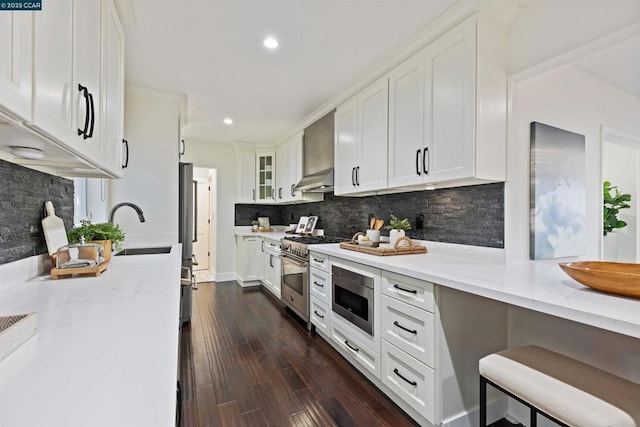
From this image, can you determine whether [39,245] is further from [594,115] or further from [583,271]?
[594,115]

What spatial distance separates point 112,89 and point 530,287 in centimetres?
227

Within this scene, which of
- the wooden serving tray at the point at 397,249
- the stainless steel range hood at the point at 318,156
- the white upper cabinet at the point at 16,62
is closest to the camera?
the white upper cabinet at the point at 16,62

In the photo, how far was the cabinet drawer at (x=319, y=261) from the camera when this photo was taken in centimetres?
266

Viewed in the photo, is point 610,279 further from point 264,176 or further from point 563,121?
point 264,176

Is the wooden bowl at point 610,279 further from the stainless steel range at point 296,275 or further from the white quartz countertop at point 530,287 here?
the stainless steel range at point 296,275

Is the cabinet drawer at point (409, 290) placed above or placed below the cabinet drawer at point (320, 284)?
above

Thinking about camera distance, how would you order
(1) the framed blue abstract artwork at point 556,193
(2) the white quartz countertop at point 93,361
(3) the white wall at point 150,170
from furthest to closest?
(3) the white wall at point 150,170 → (1) the framed blue abstract artwork at point 556,193 → (2) the white quartz countertop at point 93,361

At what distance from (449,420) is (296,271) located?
2000mm

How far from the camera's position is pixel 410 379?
170cm

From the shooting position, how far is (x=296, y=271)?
128 inches

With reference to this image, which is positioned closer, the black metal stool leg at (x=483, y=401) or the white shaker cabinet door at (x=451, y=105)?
the black metal stool leg at (x=483, y=401)

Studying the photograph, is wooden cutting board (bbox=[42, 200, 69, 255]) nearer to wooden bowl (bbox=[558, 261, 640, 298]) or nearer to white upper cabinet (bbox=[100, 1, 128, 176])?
white upper cabinet (bbox=[100, 1, 128, 176])

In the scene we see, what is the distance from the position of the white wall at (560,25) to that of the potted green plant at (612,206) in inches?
74.8

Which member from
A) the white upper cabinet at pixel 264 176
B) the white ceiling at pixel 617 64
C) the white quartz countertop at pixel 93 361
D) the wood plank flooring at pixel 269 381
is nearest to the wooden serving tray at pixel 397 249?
the wood plank flooring at pixel 269 381
